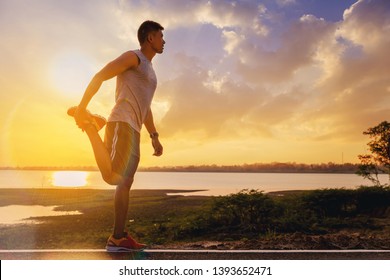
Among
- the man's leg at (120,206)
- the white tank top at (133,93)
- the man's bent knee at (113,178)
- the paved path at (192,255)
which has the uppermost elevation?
the white tank top at (133,93)

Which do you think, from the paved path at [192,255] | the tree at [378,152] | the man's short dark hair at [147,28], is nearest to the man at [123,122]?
the man's short dark hair at [147,28]

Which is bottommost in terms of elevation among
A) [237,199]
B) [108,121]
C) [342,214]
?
[342,214]

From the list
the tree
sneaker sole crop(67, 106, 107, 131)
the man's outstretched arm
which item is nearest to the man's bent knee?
sneaker sole crop(67, 106, 107, 131)

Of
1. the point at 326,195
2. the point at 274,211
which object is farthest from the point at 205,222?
the point at 326,195

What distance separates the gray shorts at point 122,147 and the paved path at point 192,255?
2.72ft

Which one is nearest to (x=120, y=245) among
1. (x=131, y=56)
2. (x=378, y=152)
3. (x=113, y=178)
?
(x=113, y=178)

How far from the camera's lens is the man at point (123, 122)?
395 centimetres

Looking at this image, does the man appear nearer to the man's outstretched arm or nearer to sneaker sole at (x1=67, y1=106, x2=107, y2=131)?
sneaker sole at (x1=67, y1=106, x2=107, y2=131)

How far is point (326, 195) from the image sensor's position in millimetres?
13992

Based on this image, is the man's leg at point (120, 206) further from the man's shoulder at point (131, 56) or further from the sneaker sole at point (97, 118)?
the man's shoulder at point (131, 56)
